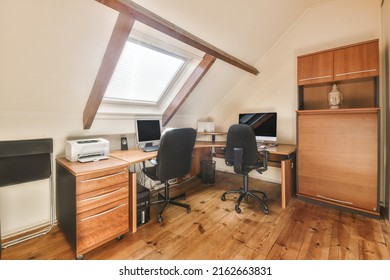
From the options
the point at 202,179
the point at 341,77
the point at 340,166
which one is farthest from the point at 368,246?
the point at 202,179

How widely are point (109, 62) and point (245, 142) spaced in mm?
1745

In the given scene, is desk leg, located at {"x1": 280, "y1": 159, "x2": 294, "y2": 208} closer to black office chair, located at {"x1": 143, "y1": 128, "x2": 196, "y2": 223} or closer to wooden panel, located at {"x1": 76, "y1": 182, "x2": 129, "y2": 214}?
black office chair, located at {"x1": 143, "y1": 128, "x2": 196, "y2": 223}

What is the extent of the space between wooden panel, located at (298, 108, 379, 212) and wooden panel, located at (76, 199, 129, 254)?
238 centimetres

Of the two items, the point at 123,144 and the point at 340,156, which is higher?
the point at 123,144

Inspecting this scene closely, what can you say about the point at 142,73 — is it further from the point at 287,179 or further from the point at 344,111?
the point at 344,111

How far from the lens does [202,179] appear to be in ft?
11.3

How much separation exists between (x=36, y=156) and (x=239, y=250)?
2.24 meters

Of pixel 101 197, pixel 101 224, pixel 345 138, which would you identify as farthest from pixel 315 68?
pixel 101 224

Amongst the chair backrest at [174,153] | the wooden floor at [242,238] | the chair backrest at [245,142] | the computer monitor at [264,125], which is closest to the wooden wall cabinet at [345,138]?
the wooden floor at [242,238]

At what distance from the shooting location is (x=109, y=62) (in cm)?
180

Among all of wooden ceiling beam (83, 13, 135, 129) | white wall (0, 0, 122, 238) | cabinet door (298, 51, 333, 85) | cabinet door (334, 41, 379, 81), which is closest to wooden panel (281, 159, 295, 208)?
cabinet door (298, 51, 333, 85)

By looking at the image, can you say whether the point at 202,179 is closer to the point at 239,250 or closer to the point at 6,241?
the point at 239,250

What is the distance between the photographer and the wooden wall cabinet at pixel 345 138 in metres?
2.07

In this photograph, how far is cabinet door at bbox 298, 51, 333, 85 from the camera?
7.53 ft
